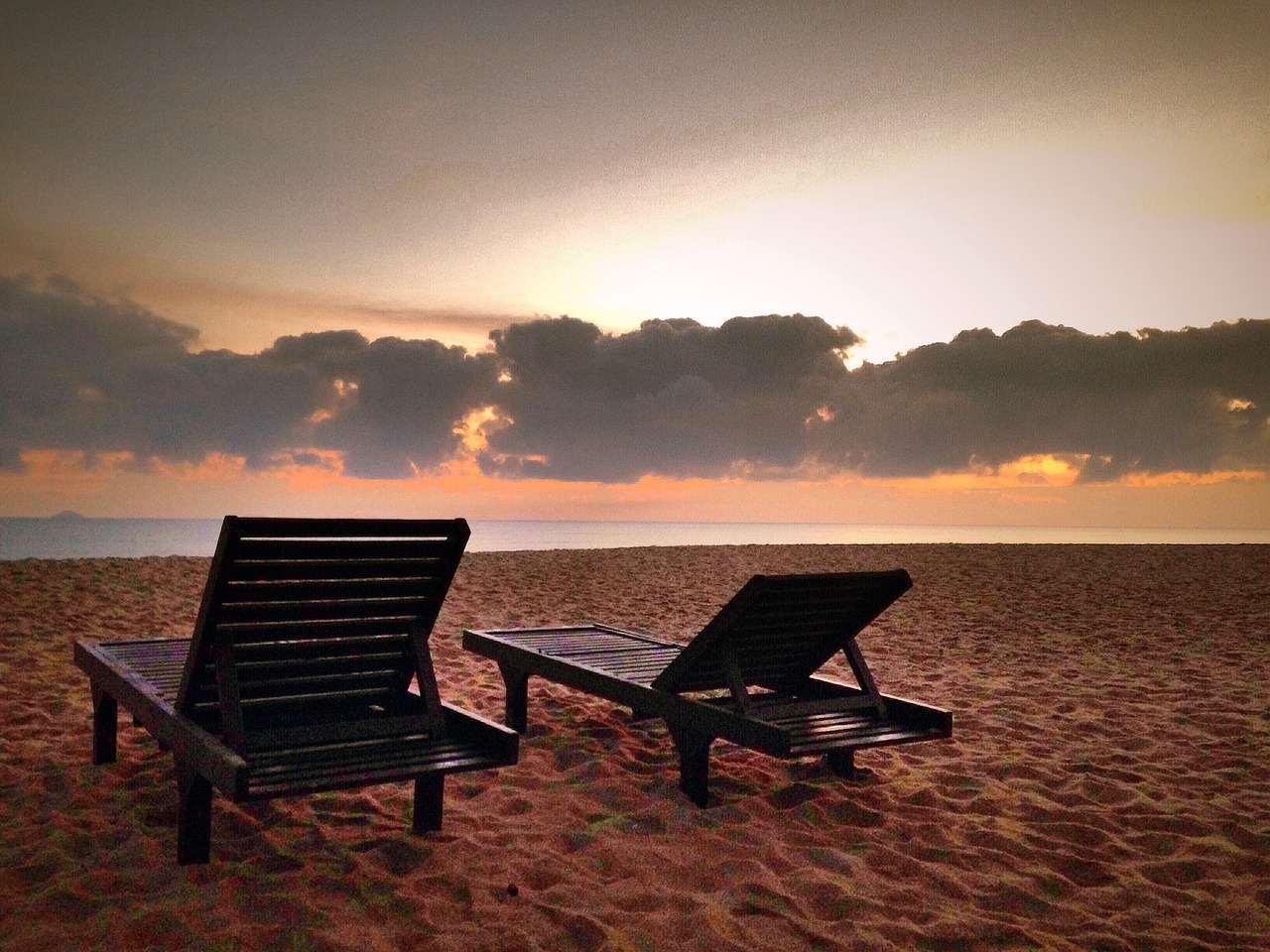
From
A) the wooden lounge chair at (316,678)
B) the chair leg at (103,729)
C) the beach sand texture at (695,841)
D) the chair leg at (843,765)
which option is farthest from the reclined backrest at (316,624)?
the chair leg at (843,765)

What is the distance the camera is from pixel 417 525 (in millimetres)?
3975

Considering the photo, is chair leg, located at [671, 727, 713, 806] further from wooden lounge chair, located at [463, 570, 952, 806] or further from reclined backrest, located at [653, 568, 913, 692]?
→ reclined backrest, located at [653, 568, 913, 692]

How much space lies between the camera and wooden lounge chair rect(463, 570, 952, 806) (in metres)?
4.42

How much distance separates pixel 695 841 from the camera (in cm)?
409

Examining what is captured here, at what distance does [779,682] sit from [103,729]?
3.66m

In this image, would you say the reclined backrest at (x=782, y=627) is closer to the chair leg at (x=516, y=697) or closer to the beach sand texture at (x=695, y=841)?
the beach sand texture at (x=695, y=841)

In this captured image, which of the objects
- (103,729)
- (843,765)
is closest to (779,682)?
(843,765)

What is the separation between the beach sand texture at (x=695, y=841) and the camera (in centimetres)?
326

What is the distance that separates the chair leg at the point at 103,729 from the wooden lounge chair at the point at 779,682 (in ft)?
7.75

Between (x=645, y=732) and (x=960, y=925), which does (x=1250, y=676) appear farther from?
(x=960, y=925)

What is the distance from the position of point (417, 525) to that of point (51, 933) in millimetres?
1886

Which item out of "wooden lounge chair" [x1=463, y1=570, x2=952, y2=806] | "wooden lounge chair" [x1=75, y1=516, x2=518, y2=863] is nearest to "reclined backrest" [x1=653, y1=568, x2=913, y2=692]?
"wooden lounge chair" [x1=463, y1=570, x2=952, y2=806]

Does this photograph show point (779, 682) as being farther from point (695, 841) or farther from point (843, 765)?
point (695, 841)

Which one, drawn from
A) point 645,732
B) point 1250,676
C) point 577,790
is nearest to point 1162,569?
point 1250,676
